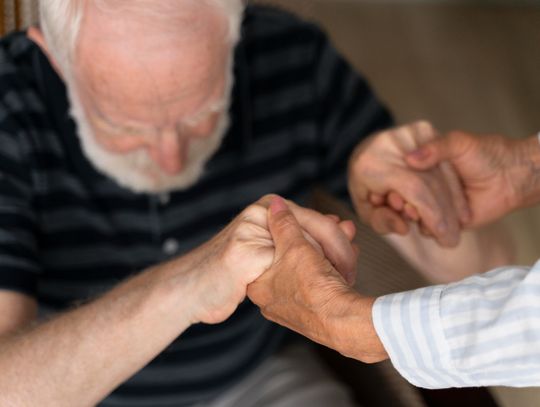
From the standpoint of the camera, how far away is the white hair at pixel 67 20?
132 cm

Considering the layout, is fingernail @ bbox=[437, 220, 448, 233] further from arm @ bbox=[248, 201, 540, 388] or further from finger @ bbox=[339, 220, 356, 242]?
arm @ bbox=[248, 201, 540, 388]

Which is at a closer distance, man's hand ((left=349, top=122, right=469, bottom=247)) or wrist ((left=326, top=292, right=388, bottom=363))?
wrist ((left=326, top=292, right=388, bottom=363))

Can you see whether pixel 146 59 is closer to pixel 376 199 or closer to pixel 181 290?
pixel 181 290

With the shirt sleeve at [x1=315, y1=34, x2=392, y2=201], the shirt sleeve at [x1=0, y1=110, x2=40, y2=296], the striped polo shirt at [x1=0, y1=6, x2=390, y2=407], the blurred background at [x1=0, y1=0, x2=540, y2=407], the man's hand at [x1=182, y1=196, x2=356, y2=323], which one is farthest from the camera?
the blurred background at [x1=0, y1=0, x2=540, y2=407]

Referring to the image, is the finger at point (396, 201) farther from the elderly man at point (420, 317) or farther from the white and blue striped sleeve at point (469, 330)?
the white and blue striped sleeve at point (469, 330)

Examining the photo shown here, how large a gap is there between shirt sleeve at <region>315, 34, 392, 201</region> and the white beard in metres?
0.25

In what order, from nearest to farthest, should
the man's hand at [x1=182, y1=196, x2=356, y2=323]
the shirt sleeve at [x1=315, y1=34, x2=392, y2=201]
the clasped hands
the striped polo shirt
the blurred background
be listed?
the clasped hands, the man's hand at [x1=182, y1=196, x2=356, y2=323], the striped polo shirt, the shirt sleeve at [x1=315, y1=34, x2=392, y2=201], the blurred background

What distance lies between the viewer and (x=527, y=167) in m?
1.46

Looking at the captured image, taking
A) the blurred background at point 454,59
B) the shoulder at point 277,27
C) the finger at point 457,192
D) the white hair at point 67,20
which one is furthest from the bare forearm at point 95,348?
the blurred background at point 454,59

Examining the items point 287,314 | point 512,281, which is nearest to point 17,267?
point 287,314

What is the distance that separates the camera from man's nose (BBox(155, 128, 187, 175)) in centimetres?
142

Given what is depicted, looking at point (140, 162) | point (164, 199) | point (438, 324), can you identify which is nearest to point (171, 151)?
point (140, 162)

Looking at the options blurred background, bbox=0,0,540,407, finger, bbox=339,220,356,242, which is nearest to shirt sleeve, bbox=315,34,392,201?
finger, bbox=339,220,356,242

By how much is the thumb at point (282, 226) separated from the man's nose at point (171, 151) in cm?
28
